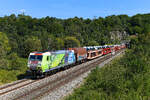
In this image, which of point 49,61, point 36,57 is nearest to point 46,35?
point 49,61

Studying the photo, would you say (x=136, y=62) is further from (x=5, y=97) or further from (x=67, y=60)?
(x=67, y=60)

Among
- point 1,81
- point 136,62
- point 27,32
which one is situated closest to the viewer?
point 136,62

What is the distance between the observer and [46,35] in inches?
3425

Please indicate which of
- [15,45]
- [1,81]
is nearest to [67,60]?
[1,81]

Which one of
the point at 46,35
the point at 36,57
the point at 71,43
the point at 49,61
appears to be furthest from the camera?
the point at 46,35

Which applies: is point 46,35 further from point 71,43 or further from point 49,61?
point 49,61

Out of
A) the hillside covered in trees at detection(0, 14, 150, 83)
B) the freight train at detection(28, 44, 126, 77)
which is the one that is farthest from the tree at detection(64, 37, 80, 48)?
the freight train at detection(28, 44, 126, 77)

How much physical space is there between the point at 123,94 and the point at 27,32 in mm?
91720

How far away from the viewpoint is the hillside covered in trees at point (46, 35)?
1645 inches

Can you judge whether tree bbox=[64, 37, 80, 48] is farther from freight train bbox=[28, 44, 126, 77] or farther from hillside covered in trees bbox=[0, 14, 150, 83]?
freight train bbox=[28, 44, 126, 77]

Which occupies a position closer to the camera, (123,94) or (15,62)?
(123,94)

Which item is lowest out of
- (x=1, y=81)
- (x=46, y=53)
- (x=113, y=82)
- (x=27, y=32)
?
(x=1, y=81)

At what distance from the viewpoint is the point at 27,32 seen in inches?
3848

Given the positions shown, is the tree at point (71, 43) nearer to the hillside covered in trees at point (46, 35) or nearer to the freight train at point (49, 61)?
the hillside covered in trees at point (46, 35)
